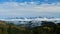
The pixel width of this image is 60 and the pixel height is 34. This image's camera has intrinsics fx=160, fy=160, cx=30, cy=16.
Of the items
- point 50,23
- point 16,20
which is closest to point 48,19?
point 50,23

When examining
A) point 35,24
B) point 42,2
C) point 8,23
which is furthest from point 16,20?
point 42,2

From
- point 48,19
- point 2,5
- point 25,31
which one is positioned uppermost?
point 2,5

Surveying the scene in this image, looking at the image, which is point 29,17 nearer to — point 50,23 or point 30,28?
point 30,28

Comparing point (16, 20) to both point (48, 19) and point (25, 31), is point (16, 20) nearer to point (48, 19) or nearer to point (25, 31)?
point (25, 31)

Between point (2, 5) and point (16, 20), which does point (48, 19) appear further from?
point (2, 5)

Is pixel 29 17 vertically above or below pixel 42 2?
below

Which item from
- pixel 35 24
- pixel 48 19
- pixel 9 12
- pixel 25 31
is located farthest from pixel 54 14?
pixel 9 12

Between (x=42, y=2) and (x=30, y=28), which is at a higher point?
(x=42, y=2)
